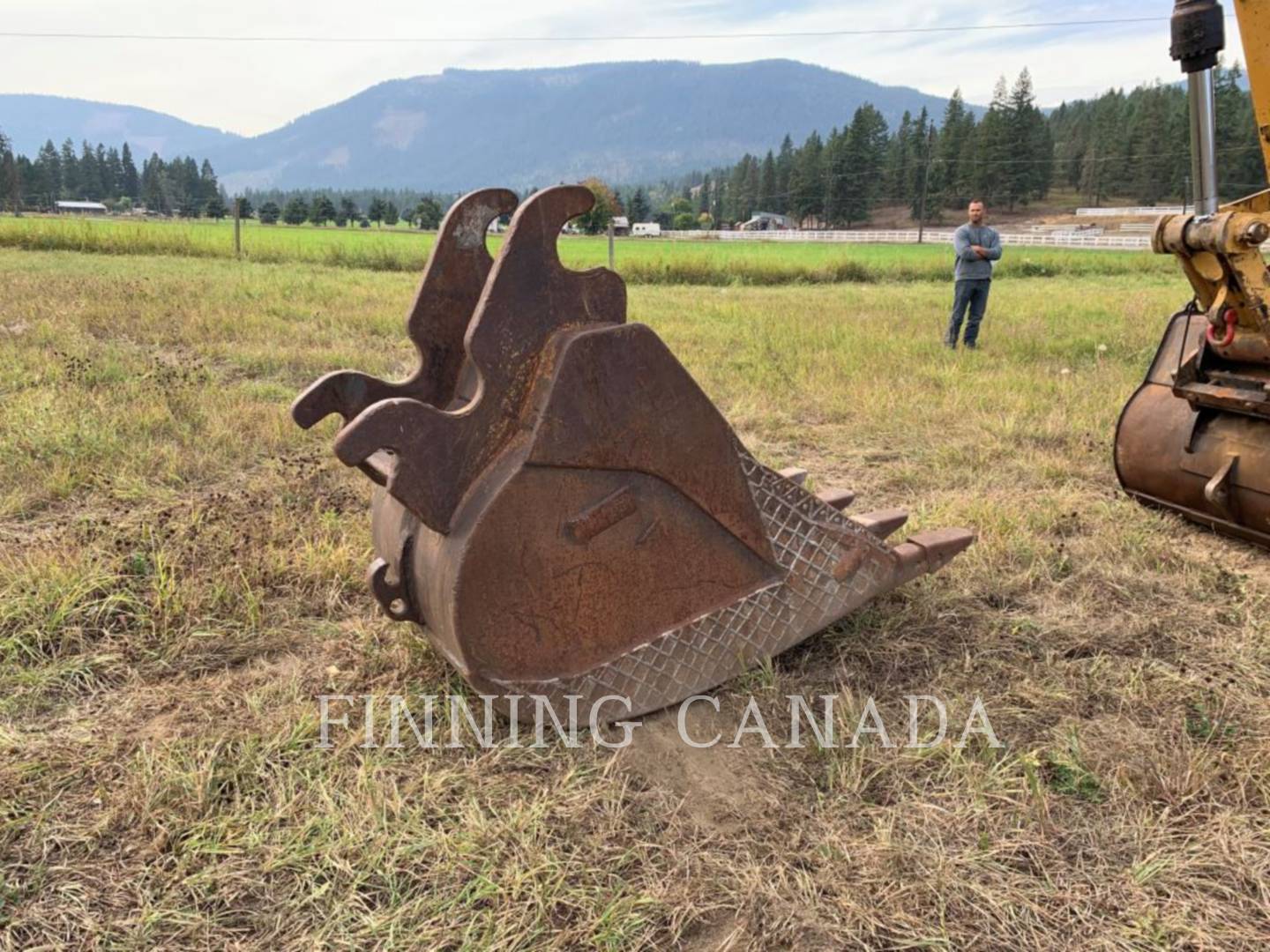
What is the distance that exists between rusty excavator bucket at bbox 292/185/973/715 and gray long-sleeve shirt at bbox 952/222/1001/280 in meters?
7.89

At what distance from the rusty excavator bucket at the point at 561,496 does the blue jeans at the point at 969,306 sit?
25.8 feet

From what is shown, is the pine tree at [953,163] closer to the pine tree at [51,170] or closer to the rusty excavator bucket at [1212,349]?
the rusty excavator bucket at [1212,349]

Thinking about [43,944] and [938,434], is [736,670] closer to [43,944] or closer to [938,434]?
[43,944]

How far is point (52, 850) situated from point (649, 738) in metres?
1.55

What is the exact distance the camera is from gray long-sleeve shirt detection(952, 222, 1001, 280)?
32.0 ft

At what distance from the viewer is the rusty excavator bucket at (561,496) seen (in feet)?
7.64

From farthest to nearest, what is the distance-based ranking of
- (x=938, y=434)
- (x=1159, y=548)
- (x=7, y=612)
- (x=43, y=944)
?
(x=938, y=434), (x=1159, y=548), (x=7, y=612), (x=43, y=944)

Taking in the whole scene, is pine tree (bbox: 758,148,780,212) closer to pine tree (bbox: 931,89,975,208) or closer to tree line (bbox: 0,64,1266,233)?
tree line (bbox: 0,64,1266,233)

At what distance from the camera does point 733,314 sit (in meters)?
13.5

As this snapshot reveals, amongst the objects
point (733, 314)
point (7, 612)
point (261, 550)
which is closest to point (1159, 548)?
point (261, 550)

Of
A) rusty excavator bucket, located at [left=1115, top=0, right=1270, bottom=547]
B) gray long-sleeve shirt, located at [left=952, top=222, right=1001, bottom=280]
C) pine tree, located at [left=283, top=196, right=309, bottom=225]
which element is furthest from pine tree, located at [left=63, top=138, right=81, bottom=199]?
rusty excavator bucket, located at [left=1115, top=0, right=1270, bottom=547]

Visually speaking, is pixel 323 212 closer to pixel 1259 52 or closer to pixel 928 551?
pixel 1259 52

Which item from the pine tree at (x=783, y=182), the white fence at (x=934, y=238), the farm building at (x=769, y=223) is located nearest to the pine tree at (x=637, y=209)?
the farm building at (x=769, y=223)

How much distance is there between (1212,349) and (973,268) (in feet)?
20.4
